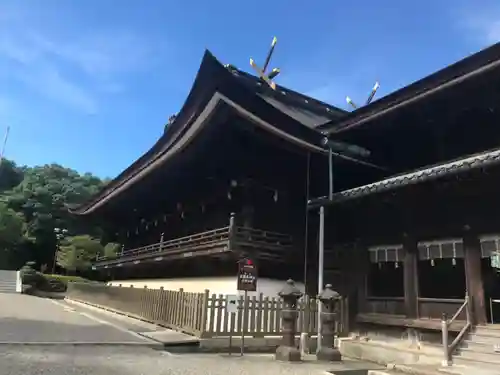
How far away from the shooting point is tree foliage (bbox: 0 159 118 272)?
145 ft

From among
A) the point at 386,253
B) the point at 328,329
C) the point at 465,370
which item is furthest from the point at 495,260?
the point at 328,329

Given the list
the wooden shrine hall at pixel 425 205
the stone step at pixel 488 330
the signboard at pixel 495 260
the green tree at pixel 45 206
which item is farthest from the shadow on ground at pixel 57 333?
the green tree at pixel 45 206

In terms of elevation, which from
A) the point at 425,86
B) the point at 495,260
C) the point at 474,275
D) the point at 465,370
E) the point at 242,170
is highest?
the point at 425,86

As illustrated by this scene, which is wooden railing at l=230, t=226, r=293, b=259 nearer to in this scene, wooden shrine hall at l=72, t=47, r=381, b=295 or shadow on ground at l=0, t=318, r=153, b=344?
wooden shrine hall at l=72, t=47, r=381, b=295

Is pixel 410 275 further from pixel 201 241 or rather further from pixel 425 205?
pixel 201 241

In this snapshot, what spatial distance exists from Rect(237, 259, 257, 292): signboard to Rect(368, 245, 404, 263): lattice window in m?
3.38

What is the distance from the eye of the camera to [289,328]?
9.18 m

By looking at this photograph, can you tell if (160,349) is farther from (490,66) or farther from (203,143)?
(490,66)

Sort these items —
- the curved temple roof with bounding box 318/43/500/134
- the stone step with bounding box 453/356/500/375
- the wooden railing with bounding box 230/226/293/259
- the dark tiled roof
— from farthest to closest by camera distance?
the wooden railing with bounding box 230/226/293/259 < the curved temple roof with bounding box 318/43/500/134 < the dark tiled roof < the stone step with bounding box 453/356/500/375

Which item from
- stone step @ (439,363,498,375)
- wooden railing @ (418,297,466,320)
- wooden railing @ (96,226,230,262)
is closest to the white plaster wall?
wooden railing @ (96,226,230,262)

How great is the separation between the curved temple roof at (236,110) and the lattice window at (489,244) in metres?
4.31

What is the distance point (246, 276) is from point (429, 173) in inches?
174

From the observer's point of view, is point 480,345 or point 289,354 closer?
point 480,345

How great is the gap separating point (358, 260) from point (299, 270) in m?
2.14
